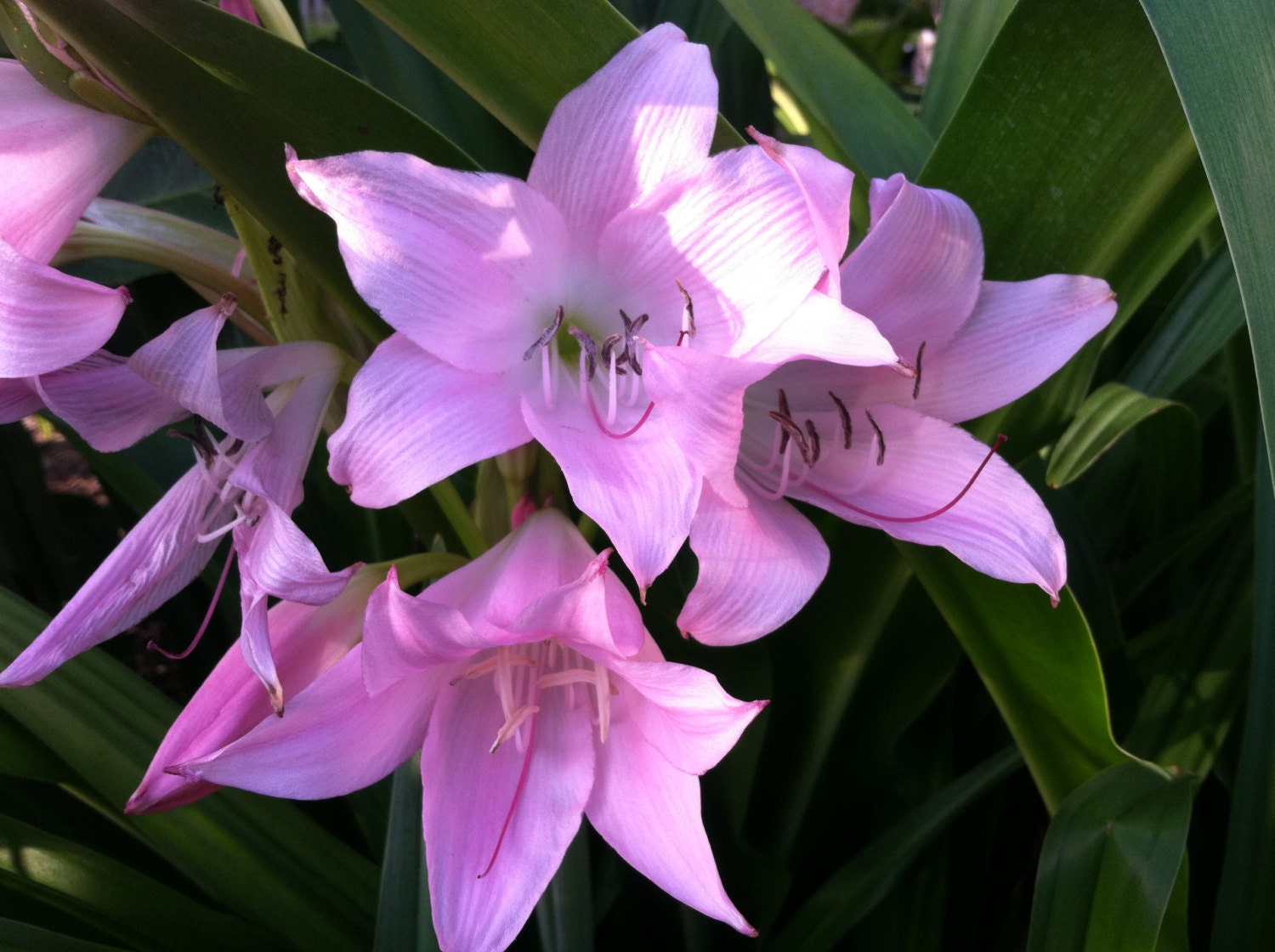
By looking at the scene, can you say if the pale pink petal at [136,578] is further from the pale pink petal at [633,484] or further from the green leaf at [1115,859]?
the green leaf at [1115,859]

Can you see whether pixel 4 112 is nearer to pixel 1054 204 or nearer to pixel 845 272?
pixel 845 272

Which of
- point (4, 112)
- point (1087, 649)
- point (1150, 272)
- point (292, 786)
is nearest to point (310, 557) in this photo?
point (292, 786)

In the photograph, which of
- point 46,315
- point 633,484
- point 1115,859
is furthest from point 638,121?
point 1115,859

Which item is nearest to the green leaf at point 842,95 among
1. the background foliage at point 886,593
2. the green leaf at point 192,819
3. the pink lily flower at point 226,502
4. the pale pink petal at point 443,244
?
the background foliage at point 886,593

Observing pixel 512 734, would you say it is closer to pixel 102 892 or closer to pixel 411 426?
pixel 411 426

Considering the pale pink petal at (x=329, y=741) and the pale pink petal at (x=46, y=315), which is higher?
the pale pink petal at (x=46, y=315)

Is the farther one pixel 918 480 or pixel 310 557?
pixel 918 480

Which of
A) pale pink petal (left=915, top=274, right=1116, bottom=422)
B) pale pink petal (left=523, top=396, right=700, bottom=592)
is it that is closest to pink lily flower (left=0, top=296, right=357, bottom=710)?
pale pink petal (left=523, top=396, right=700, bottom=592)
